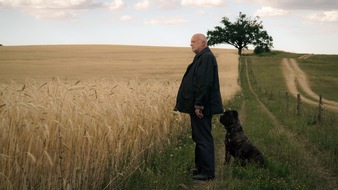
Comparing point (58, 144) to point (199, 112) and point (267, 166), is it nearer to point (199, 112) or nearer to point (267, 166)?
point (199, 112)

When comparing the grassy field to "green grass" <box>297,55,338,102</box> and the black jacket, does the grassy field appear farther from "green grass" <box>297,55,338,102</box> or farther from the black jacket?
"green grass" <box>297,55,338,102</box>

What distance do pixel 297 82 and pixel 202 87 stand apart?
1331 inches

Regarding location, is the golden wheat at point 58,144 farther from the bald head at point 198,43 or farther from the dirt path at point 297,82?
the dirt path at point 297,82

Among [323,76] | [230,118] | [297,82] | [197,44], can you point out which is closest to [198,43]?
[197,44]

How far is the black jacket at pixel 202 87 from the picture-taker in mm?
5812

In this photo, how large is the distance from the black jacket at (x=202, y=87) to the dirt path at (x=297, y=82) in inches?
788

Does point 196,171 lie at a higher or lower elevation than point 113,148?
lower

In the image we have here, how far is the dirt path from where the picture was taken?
25.8 meters

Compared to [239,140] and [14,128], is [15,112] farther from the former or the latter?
[239,140]

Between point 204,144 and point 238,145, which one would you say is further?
point 238,145

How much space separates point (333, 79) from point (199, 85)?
123ft

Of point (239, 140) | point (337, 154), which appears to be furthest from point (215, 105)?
point (337, 154)

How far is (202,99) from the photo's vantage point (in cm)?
578

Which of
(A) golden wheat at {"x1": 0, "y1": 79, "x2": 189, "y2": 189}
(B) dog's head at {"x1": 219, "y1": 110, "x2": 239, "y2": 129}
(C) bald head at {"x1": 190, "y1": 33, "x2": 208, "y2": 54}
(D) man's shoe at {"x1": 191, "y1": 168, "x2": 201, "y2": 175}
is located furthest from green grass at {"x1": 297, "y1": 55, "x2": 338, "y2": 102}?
(A) golden wheat at {"x1": 0, "y1": 79, "x2": 189, "y2": 189}
